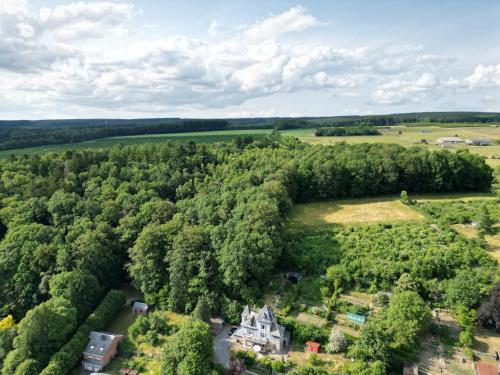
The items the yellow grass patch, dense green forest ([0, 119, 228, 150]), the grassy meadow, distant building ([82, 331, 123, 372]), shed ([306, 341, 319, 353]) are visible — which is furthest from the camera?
dense green forest ([0, 119, 228, 150])

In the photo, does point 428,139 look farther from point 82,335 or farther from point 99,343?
point 82,335

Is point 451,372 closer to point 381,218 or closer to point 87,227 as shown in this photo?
point 381,218

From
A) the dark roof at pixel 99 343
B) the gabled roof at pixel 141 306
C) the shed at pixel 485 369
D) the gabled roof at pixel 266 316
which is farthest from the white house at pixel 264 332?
the shed at pixel 485 369

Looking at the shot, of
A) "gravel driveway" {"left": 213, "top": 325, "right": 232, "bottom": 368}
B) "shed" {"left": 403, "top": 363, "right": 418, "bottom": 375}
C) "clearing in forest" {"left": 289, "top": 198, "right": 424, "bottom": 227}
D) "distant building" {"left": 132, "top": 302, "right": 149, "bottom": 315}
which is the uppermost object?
"clearing in forest" {"left": 289, "top": 198, "right": 424, "bottom": 227}

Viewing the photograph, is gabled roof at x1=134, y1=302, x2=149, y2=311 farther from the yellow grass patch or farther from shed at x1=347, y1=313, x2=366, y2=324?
shed at x1=347, y1=313, x2=366, y2=324

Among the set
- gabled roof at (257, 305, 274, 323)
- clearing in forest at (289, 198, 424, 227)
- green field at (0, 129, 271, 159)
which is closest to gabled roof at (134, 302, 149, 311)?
gabled roof at (257, 305, 274, 323)

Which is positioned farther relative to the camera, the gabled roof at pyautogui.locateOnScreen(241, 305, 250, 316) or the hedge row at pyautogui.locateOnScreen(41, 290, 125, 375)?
the gabled roof at pyautogui.locateOnScreen(241, 305, 250, 316)
